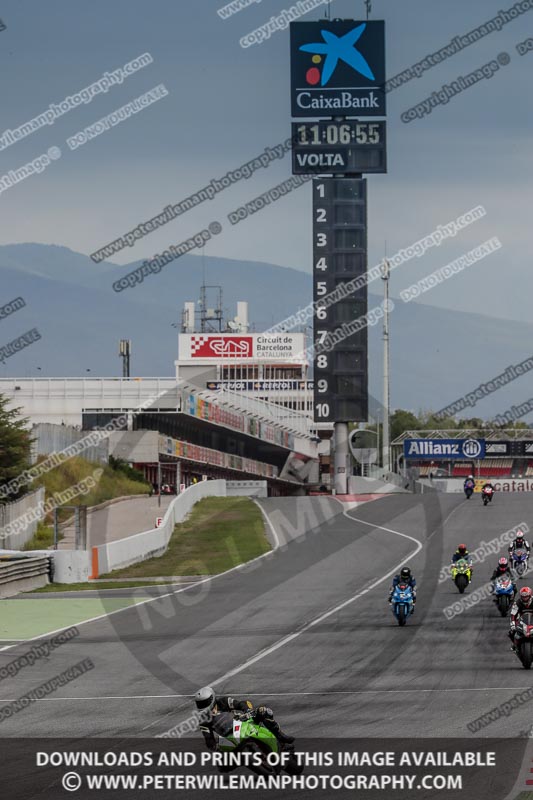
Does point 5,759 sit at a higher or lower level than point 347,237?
lower

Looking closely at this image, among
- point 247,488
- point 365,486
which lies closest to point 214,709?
point 365,486

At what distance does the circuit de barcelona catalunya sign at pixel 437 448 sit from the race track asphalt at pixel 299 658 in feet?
211

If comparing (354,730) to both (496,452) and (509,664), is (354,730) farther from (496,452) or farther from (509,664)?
(496,452)

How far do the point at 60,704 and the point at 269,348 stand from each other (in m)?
182

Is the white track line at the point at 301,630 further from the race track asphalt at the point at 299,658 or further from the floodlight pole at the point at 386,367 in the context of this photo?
the floodlight pole at the point at 386,367

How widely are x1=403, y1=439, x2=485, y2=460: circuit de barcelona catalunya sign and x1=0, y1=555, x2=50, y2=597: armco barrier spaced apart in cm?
6919

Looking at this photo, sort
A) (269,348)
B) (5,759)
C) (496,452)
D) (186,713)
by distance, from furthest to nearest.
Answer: (269,348) < (496,452) < (186,713) < (5,759)

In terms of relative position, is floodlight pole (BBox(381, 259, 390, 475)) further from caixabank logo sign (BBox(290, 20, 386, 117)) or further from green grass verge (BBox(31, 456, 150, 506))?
green grass verge (BBox(31, 456, 150, 506))

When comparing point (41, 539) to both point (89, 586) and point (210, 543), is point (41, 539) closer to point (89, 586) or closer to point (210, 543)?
point (210, 543)

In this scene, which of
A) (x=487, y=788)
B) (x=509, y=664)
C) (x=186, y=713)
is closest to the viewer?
(x=487, y=788)

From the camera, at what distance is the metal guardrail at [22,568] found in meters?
35.7

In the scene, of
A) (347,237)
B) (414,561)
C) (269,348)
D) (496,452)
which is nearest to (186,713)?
(414,561)

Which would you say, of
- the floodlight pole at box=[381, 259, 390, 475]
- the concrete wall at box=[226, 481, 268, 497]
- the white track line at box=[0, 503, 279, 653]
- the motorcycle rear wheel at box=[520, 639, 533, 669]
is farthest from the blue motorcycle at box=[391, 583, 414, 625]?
the floodlight pole at box=[381, 259, 390, 475]

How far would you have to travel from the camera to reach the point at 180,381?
140 metres
